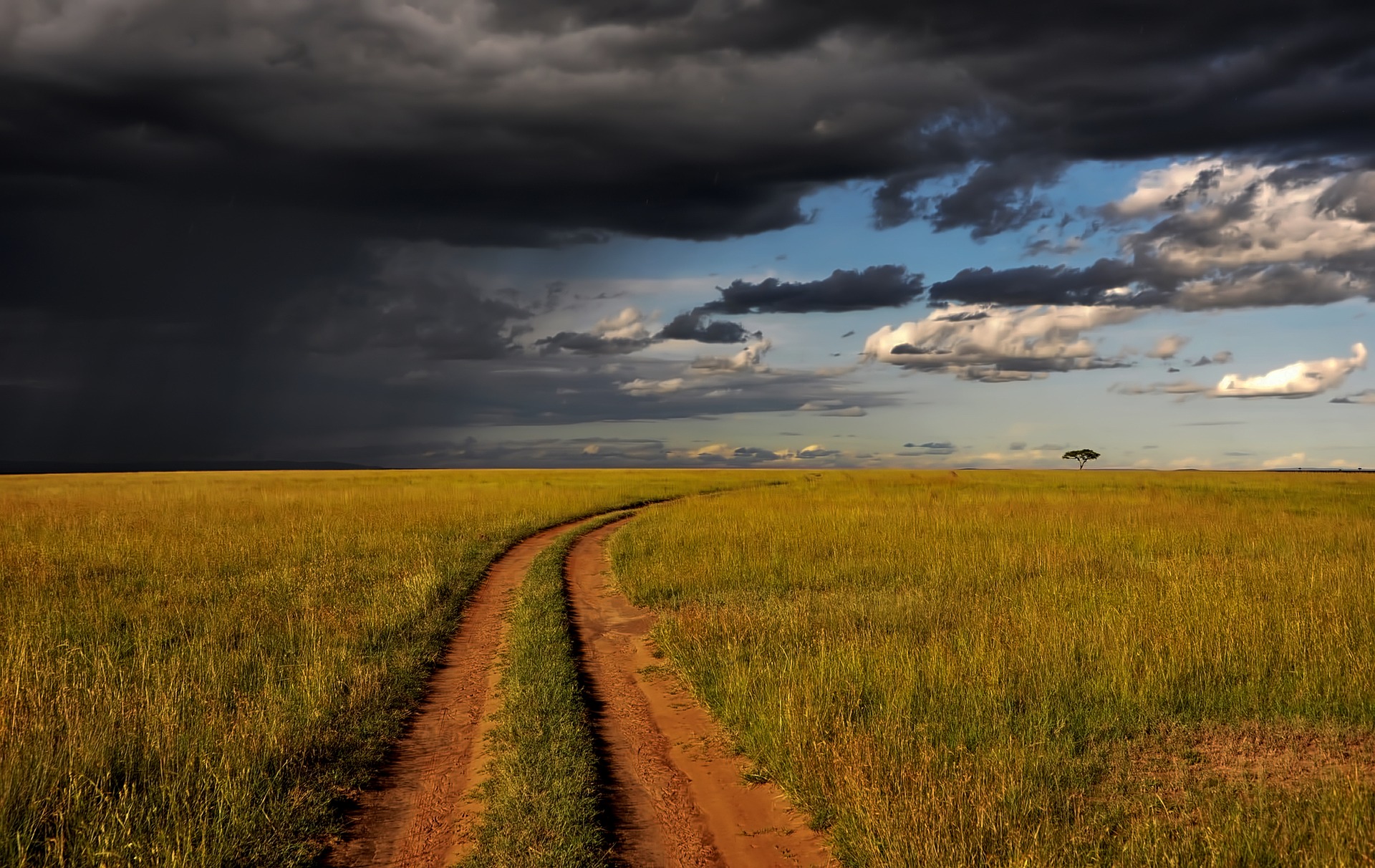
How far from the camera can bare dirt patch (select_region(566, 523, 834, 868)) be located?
19.2 ft

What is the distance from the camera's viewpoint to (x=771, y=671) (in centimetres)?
934

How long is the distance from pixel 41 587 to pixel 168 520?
1274 cm

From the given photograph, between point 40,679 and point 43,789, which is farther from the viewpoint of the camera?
point 40,679

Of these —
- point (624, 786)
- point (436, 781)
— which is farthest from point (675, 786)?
point (436, 781)

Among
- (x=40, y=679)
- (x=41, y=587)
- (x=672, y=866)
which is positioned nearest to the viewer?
(x=672, y=866)

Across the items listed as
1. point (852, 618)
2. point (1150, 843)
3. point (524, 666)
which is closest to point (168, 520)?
point (524, 666)

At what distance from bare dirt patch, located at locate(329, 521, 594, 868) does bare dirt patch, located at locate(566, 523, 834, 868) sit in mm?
1178

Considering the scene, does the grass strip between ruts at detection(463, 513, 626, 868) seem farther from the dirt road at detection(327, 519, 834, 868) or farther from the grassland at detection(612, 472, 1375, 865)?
the grassland at detection(612, 472, 1375, 865)

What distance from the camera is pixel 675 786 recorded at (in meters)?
6.94

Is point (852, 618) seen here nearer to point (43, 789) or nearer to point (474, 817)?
point (474, 817)

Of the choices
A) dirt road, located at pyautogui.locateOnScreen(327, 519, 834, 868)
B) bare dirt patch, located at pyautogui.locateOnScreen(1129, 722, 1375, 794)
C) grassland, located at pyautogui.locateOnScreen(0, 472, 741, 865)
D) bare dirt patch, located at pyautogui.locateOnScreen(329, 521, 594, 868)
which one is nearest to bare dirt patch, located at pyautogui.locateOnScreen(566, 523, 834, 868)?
dirt road, located at pyautogui.locateOnScreen(327, 519, 834, 868)

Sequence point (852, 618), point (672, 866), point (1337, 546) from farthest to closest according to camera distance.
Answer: point (1337, 546) < point (852, 618) < point (672, 866)

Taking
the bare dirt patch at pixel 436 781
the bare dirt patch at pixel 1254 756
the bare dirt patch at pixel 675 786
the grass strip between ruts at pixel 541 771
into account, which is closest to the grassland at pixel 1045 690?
the bare dirt patch at pixel 1254 756

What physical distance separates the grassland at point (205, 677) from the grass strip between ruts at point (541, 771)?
1.23 metres
